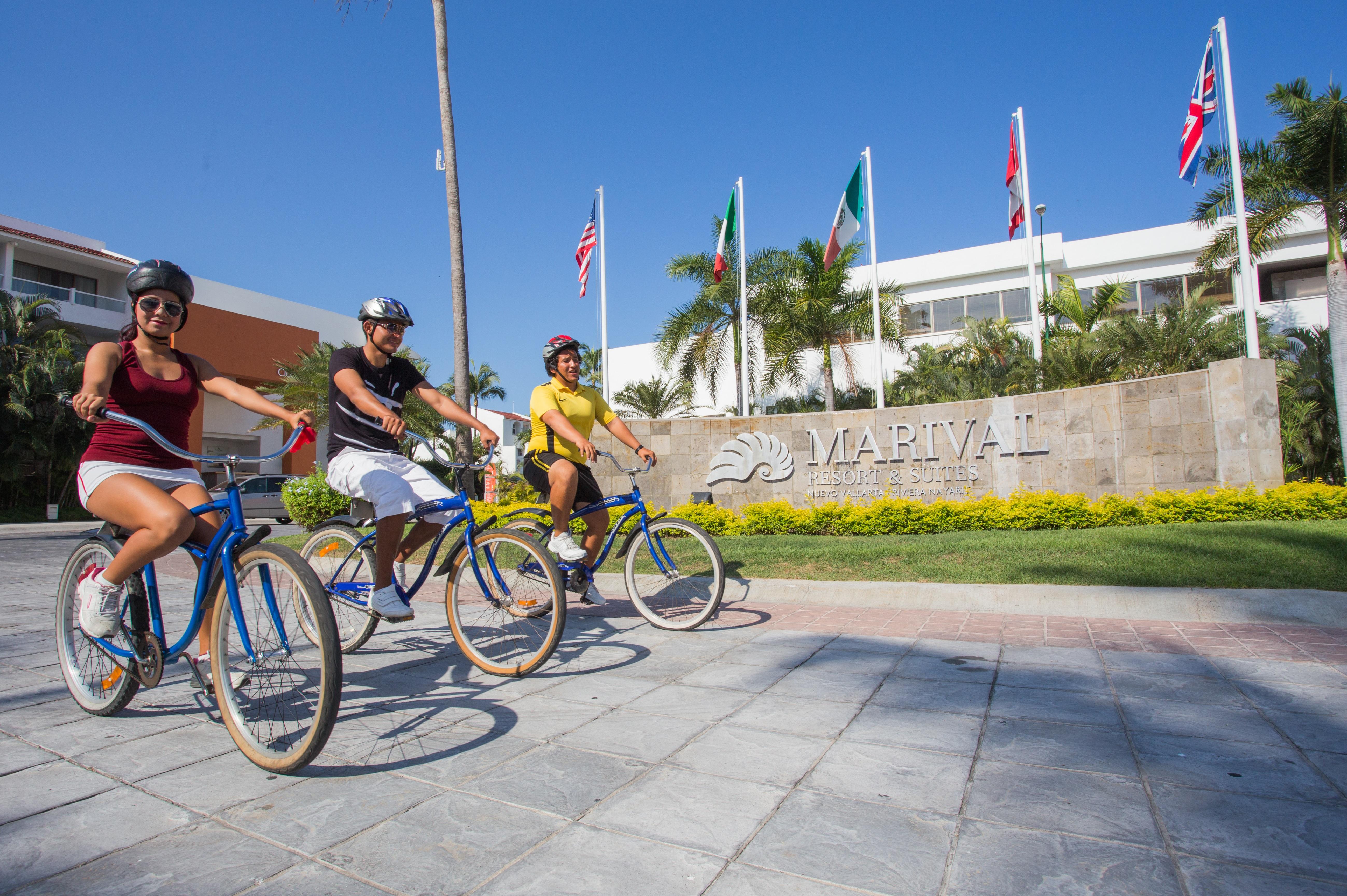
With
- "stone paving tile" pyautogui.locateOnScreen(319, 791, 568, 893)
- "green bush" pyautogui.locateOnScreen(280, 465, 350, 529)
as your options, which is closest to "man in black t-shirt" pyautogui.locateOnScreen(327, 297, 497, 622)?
"stone paving tile" pyautogui.locateOnScreen(319, 791, 568, 893)

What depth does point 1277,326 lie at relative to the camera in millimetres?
28828

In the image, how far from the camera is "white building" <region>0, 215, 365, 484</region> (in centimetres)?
2925

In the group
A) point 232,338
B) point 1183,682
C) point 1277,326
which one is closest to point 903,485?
point 1183,682

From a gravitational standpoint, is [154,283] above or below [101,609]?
above

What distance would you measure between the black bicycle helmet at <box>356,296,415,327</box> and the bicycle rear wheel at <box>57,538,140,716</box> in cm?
162

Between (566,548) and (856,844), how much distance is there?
9.43 ft

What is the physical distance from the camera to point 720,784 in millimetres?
2541

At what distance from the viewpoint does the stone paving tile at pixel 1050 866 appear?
187cm

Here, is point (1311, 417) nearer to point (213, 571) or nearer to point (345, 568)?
point (345, 568)

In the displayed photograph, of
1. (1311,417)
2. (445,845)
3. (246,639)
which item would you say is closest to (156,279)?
(246,639)

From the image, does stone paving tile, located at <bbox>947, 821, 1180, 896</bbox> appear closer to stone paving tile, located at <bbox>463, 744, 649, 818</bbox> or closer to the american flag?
stone paving tile, located at <bbox>463, 744, 649, 818</bbox>

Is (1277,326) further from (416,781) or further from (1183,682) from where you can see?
(416,781)

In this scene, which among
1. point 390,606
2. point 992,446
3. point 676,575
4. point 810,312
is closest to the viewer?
point 390,606

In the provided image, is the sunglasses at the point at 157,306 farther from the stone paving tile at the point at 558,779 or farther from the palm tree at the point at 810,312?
the palm tree at the point at 810,312
